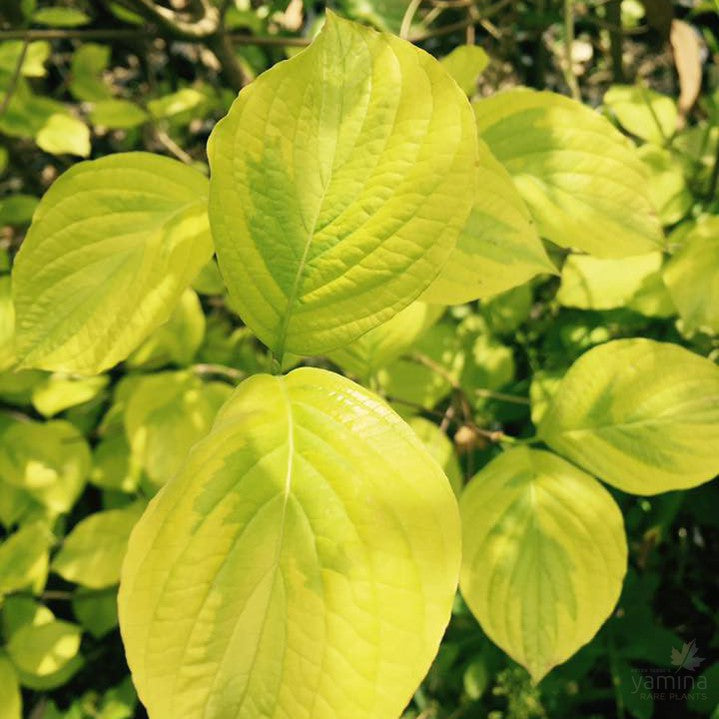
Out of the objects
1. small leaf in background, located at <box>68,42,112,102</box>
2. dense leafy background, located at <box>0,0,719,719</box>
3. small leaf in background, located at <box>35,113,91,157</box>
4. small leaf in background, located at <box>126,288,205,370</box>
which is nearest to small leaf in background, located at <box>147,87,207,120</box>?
dense leafy background, located at <box>0,0,719,719</box>

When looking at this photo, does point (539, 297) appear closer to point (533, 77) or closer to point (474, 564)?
point (533, 77)

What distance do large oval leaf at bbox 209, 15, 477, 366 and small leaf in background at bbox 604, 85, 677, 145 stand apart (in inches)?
32.0

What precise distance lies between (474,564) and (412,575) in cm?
29

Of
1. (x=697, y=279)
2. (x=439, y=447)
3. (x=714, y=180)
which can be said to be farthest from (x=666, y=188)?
(x=439, y=447)

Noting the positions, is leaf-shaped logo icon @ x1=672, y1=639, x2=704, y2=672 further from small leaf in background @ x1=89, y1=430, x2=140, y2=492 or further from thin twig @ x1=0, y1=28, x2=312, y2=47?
thin twig @ x1=0, y1=28, x2=312, y2=47

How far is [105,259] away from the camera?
67cm

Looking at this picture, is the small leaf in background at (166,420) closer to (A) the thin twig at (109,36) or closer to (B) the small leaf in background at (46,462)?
(B) the small leaf in background at (46,462)

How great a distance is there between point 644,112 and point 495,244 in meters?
0.71

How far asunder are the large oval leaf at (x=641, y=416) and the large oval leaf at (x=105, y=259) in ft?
1.40

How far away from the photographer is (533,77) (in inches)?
65.4

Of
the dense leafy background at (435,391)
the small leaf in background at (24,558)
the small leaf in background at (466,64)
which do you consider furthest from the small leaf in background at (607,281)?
the small leaf in background at (24,558)

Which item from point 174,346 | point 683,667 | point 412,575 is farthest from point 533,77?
point 412,575

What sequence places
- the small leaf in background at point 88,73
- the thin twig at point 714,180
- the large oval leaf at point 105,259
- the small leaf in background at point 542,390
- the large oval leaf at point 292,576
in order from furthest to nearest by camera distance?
the small leaf in background at point 88,73 → the thin twig at point 714,180 → the small leaf in background at point 542,390 → the large oval leaf at point 105,259 → the large oval leaf at point 292,576

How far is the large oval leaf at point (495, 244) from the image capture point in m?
0.64
